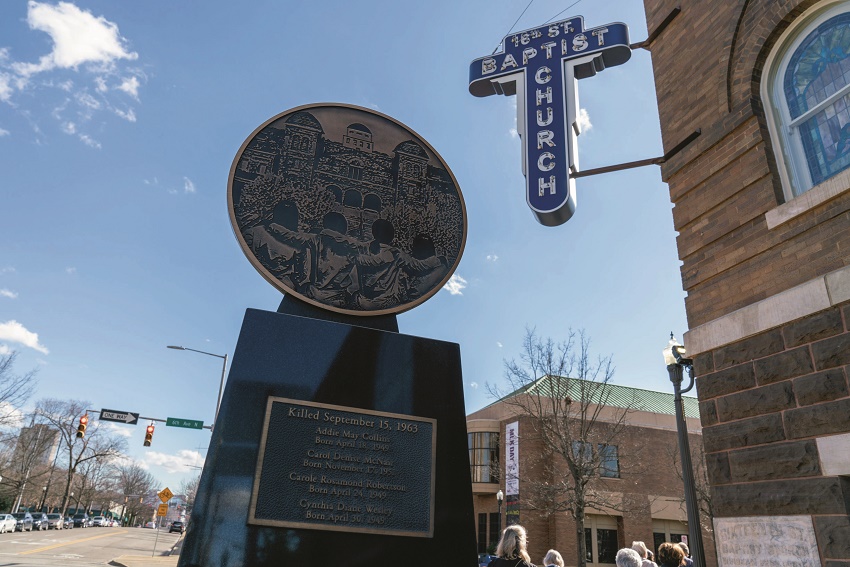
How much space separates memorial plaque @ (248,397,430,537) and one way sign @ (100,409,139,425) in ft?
72.9

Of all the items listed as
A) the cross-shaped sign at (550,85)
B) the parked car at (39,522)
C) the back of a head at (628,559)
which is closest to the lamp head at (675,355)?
the cross-shaped sign at (550,85)

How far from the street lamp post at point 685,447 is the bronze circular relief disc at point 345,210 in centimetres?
510

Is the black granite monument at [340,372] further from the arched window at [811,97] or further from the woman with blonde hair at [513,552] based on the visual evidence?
the arched window at [811,97]

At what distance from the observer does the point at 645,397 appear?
40.4m

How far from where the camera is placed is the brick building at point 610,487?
3147 cm

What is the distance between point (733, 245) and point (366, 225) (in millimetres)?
3932

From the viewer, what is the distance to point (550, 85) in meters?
9.10

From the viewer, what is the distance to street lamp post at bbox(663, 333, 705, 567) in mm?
9367

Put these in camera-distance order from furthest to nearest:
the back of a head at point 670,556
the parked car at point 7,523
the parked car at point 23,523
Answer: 1. the parked car at point 23,523
2. the parked car at point 7,523
3. the back of a head at point 670,556

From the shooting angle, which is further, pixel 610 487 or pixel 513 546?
pixel 610 487

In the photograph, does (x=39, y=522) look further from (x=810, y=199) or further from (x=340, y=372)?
(x=810, y=199)

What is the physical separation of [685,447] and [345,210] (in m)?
7.81

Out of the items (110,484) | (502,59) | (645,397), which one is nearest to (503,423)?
(645,397)

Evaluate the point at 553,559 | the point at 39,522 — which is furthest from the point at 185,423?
the point at 39,522
